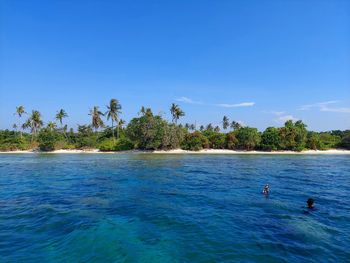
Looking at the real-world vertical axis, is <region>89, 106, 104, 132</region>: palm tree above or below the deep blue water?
above

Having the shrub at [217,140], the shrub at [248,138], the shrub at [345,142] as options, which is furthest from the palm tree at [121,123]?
the shrub at [345,142]

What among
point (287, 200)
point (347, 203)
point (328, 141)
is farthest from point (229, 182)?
point (328, 141)

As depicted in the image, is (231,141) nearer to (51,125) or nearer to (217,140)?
(217,140)

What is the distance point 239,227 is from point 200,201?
621cm

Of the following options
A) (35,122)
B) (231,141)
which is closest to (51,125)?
(35,122)

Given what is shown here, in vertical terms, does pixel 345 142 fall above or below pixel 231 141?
below

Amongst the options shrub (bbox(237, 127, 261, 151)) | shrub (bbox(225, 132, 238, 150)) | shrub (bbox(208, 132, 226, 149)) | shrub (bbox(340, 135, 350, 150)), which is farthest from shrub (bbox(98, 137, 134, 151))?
shrub (bbox(340, 135, 350, 150))

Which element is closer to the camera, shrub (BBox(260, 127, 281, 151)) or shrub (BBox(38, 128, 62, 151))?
shrub (BBox(260, 127, 281, 151))

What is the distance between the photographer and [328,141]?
93250mm

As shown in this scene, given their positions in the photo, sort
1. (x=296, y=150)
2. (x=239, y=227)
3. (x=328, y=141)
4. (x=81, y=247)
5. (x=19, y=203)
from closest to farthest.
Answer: (x=81, y=247), (x=239, y=227), (x=19, y=203), (x=296, y=150), (x=328, y=141)

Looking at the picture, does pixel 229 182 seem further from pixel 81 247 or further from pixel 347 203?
pixel 81 247

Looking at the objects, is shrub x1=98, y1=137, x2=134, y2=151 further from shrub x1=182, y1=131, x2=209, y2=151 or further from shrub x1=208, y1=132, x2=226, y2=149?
shrub x1=208, y1=132, x2=226, y2=149

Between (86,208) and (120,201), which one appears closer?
(86,208)

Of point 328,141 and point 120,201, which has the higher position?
point 328,141
